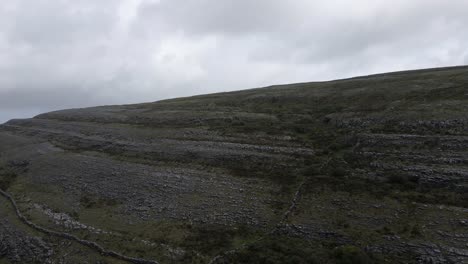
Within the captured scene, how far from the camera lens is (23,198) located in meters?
51.5

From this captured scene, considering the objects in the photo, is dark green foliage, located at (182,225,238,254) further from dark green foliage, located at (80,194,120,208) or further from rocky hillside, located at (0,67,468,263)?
dark green foliage, located at (80,194,120,208)

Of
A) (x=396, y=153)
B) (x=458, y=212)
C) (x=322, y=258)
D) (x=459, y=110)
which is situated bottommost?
(x=322, y=258)

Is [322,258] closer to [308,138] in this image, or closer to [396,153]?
[396,153]

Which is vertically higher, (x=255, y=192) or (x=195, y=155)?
(x=195, y=155)

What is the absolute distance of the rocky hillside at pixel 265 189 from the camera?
30688 mm

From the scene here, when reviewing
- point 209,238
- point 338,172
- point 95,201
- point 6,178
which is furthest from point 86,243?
point 6,178

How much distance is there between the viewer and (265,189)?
4075 centimetres

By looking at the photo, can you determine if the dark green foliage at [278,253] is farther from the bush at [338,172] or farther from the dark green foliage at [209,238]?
the bush at [338,172]

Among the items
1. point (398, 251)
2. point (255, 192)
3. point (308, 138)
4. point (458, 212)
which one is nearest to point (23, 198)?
point (255, 192)

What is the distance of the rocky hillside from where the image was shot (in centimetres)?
3069

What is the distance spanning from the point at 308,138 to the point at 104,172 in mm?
30492

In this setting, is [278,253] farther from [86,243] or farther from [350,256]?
[86,243]

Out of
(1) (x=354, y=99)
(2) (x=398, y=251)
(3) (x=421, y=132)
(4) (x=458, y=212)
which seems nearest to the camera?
(2) (x=398, y=251)

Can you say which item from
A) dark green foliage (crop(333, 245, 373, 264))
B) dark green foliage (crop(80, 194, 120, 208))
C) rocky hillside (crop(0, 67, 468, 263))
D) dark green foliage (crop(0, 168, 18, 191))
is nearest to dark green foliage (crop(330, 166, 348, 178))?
rocky hillside (crop(0, 67, 468, 263))
